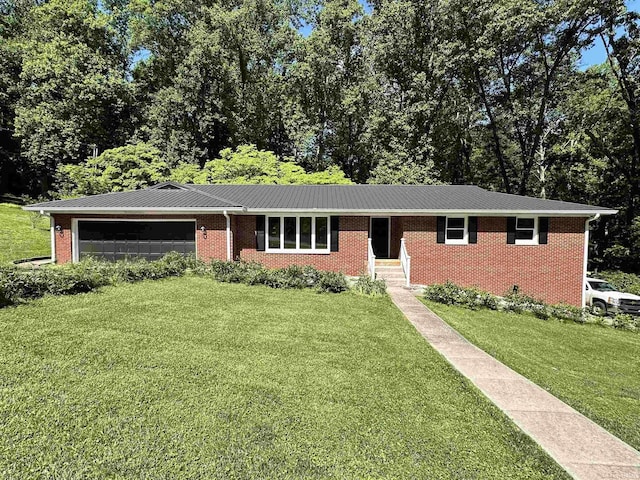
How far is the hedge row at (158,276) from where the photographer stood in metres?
7.98

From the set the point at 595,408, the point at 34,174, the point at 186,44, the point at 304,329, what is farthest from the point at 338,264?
the point at 34,174

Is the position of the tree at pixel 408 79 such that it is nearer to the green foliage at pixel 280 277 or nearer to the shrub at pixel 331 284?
the green foliage at pixel 280 277

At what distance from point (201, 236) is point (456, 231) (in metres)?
9.46

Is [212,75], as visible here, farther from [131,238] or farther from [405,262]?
[405,262]

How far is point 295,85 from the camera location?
90.4 ft

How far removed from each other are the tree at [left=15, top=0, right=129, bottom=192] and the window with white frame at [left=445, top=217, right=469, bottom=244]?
26.3 metres

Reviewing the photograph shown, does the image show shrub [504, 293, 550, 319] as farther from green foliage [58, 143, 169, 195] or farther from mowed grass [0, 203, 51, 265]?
green foliage [58, 143, 169, 195]

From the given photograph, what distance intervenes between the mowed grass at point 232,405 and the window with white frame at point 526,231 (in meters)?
8.40

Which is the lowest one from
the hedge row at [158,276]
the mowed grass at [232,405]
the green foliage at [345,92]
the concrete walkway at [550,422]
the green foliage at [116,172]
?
the concrete walkway at [550,422]

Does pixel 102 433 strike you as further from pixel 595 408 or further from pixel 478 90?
pixel 478 90

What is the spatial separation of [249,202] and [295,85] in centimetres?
1723

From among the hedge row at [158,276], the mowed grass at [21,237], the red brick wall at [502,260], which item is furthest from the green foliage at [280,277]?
the mowed grass at [21,237]

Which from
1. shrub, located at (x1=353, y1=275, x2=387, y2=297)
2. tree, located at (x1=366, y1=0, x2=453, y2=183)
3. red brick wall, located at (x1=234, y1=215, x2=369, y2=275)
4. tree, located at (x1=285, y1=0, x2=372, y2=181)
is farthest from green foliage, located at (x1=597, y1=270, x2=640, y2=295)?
tree, located at (x1=285, y1=0, x2=372, y2=181)

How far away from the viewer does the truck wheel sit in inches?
456
